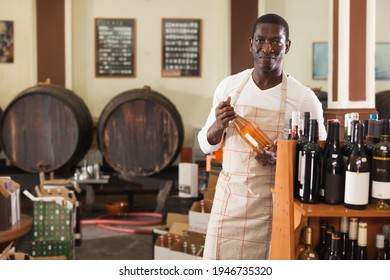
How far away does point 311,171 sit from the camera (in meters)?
1.53

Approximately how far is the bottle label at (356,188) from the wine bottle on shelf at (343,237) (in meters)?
0.16

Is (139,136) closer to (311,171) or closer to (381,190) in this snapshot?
(311,171)

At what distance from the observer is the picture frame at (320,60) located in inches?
172

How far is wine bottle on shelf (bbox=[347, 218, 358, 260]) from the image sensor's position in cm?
157

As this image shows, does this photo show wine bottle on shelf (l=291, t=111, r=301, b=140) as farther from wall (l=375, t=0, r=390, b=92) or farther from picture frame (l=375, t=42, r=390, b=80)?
picture frame (l=375, t=42, r=390, b=80)

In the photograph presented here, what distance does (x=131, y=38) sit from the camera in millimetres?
5211

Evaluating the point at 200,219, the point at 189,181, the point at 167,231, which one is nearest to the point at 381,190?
the point at 200,219

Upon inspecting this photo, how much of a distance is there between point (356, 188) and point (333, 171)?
0.36 ft

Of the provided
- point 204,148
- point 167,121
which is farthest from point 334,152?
point 167,121

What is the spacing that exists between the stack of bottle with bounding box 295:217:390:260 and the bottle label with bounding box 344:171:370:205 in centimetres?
12

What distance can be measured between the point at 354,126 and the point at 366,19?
2032 mm

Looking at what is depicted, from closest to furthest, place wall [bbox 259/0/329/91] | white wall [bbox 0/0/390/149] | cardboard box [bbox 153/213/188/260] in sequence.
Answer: cardboard box [bbox 153/213/188/260], wall [bbox 259/0/329/91], white wall [bbox 0/0/390/149]

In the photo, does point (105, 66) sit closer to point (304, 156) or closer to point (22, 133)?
point (22, 133)

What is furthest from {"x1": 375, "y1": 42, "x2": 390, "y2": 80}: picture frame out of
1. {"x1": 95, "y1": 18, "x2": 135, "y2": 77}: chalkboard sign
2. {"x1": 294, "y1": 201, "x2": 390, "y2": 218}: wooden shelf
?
{"x1": 294, "y1": 201, "x2": 390, "y2": 218}: wooden shelf
